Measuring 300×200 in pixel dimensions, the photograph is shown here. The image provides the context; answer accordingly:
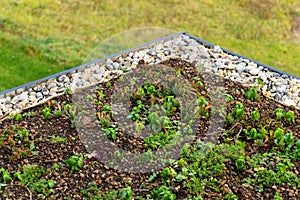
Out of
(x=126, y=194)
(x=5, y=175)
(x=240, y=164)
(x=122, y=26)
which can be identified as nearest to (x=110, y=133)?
(x=126, y=194)

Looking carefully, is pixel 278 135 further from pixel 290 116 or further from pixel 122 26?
pixel 122 26

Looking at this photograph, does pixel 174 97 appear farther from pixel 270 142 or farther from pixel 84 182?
pixel 84 182

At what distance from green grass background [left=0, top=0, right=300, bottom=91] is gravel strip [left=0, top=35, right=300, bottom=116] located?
63 centimetres

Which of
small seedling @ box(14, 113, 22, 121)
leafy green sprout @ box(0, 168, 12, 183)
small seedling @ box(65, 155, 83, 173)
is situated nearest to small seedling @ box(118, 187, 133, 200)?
small seedling @ box(65, 155, 83, 173)

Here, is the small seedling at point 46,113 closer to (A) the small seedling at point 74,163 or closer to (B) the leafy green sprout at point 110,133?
(B) the leafy green sprout at point 110,133

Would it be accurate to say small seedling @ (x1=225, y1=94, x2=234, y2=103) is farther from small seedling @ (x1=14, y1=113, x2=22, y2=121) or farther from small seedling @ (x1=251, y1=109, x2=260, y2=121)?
small seedling @ (x1=14, y1=113, x2=22, y2=121)

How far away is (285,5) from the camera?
8234mm

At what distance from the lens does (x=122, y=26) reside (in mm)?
7469

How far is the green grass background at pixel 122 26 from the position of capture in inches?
241

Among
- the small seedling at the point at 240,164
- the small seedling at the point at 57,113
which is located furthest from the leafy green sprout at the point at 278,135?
the small seedling at the point at 57,113

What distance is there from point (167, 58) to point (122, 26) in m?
1.88

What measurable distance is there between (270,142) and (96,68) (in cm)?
198

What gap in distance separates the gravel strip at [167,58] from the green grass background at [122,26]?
631 millimetres

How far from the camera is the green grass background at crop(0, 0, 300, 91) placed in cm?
611
